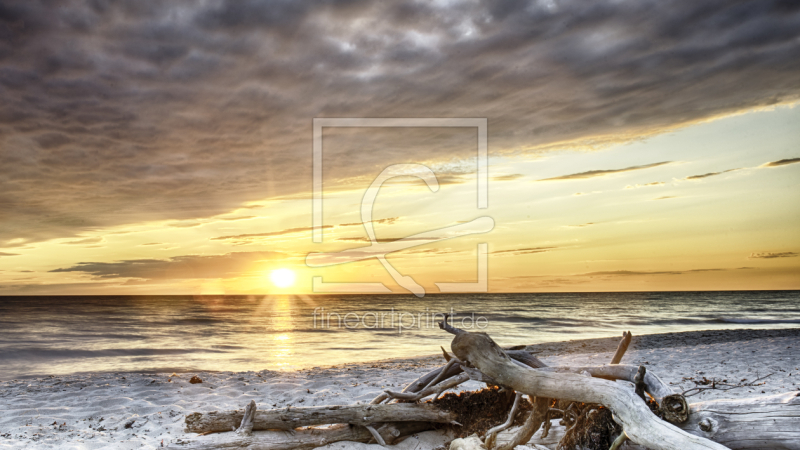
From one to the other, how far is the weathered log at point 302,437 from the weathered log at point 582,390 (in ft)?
4.69

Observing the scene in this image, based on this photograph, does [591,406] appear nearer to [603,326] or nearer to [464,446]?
[464,446]

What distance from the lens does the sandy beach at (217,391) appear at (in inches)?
236

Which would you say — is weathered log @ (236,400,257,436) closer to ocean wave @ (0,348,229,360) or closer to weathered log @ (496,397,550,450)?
weathered log @ (496,397,550,450)

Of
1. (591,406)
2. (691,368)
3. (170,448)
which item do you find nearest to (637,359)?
(691,368)

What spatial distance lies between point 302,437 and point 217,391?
15.5ft

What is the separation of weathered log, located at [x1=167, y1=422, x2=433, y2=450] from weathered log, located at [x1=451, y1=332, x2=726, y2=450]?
1.43 meters

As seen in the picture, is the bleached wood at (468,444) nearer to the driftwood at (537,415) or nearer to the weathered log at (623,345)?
the driftwood at (537,415)

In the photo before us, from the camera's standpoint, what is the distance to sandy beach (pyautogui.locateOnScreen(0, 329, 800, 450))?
6000 millimetres

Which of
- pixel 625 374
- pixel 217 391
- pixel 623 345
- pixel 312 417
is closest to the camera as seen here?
pixel 625 374

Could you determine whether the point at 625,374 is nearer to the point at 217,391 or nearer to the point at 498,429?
the point at 498,429

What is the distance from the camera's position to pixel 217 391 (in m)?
9.06

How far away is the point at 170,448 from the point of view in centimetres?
465

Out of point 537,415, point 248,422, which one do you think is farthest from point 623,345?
point 248,422

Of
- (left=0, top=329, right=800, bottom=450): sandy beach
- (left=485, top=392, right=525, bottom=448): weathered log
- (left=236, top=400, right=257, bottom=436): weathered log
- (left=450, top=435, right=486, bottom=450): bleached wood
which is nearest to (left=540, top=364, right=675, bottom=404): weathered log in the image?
(left=485, top=392, right=525, bottom=448): weathered log
